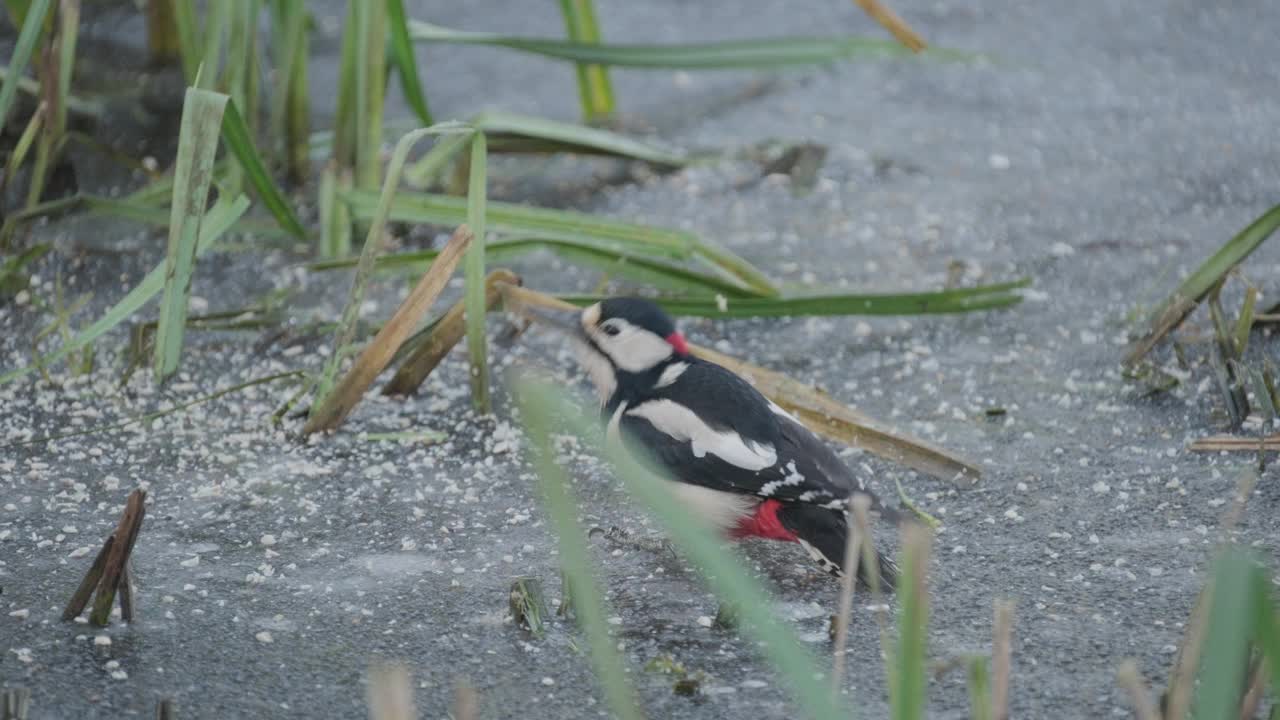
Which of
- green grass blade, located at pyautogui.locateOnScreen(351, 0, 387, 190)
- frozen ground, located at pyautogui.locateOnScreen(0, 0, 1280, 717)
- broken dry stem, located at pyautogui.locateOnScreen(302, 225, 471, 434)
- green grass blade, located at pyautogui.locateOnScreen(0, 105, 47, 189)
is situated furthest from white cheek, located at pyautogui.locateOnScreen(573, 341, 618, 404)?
green grass blade, located at pyautogui.locateOnScreen(0, 105, 47, 189)

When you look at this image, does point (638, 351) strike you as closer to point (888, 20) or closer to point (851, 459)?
point (851, 459)

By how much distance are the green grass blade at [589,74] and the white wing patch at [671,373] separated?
6.80 feet

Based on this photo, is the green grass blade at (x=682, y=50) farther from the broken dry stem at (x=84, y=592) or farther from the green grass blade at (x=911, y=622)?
the green grass blade at (x=911, y=622)

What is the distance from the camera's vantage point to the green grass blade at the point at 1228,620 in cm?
145

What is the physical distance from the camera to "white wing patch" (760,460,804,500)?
2.92 m

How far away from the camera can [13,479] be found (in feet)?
10.9

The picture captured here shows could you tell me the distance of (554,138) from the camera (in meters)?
4.47

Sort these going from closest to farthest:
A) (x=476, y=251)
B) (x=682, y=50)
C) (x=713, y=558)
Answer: (x=713, y=558), (x=476, y=251), (x=682, y=50)

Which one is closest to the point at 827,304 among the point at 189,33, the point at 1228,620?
the point at 189,33

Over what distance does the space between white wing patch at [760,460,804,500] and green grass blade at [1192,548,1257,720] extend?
1.43 meters

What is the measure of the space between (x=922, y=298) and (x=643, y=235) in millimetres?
677

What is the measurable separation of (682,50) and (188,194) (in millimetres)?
1879

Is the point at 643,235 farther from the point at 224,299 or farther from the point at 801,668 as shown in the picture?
the point at 801,668

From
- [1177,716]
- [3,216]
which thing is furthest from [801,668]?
[3,216]
